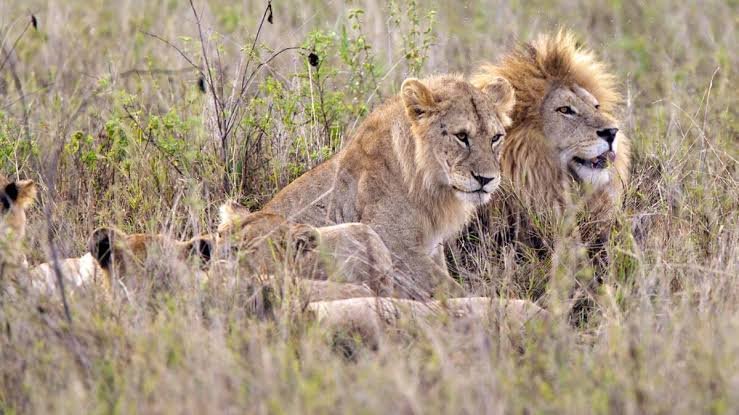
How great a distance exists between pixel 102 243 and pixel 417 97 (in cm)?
168

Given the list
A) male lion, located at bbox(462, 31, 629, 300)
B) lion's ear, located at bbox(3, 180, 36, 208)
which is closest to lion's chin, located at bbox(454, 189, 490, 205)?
male lion, located at bbox(462, 31, 629, 300)

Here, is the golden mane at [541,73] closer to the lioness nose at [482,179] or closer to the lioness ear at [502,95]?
the lioness ear at [502,95]

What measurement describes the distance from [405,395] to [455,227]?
2.61m

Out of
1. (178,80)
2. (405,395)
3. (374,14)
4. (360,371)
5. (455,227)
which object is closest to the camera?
(405,395)

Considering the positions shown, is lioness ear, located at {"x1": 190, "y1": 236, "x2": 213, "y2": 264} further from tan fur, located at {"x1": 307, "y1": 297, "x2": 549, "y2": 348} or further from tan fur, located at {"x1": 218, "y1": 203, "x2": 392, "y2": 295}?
tan fur, located at {"x1": 307, "y1": 297, "x2": 549, "y2": 348}

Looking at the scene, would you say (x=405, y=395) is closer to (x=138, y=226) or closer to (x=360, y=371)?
(x=360, y=371)

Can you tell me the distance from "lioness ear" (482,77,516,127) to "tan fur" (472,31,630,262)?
14cm

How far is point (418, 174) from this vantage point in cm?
570

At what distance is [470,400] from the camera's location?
3234 millimetres

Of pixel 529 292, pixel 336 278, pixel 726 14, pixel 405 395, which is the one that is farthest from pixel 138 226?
pixel 726 14

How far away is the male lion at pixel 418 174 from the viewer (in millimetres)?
5504

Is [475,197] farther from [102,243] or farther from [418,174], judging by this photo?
[102,243]

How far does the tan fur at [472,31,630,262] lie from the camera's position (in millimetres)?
6027

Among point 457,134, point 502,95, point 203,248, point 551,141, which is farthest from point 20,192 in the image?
point 551,141
